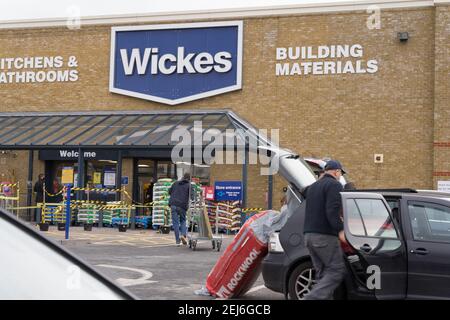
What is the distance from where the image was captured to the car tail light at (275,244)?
8.01 meters

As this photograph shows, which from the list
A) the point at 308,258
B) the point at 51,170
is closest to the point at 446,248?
the point at 308,258

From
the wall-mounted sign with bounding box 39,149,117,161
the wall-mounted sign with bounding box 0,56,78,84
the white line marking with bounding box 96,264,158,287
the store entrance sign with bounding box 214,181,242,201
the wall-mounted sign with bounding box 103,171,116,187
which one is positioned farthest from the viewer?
the wall-mounted sign with bounding box 0,56,78,84

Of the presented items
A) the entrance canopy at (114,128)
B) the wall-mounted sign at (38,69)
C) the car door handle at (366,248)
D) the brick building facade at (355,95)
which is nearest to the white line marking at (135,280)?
the car door handle at (366,248)

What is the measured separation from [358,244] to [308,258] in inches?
30.4

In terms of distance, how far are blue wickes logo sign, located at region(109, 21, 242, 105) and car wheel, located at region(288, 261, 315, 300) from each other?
16505 mm

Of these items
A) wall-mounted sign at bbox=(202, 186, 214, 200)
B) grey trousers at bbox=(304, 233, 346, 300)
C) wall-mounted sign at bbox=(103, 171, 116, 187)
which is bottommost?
grey trousers at bbox=(304, 233, 346, 300)

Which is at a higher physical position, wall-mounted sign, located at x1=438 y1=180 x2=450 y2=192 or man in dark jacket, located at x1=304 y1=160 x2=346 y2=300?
wall-mounted sign, located at x1=438 y1=180 x2=450 y2=192

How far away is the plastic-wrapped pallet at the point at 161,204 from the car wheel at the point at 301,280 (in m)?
14.8

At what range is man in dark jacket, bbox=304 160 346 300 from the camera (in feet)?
22.4

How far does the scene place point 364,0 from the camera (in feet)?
73.8

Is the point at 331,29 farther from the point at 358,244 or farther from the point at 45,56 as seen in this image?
the point at 358,244

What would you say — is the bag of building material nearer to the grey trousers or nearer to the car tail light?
the car tail light

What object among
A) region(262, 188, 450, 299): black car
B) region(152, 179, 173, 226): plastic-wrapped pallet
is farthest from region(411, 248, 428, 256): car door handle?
region(152, 179, 173, 226): plastic-wrapped pallet

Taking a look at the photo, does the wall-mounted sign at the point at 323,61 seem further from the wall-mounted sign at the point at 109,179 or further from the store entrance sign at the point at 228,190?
the wall-mounted sign at the point at 109,179
